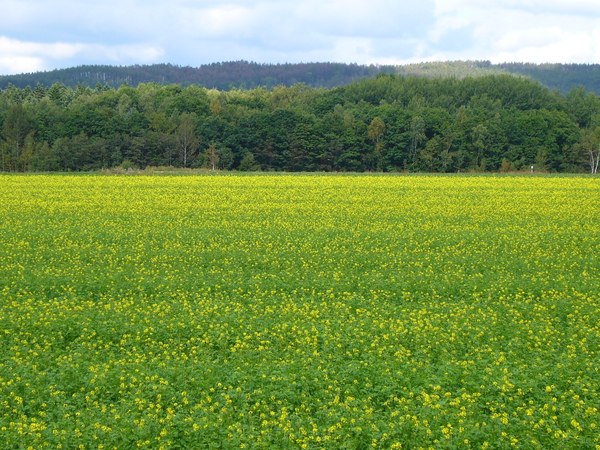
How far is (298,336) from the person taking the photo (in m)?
13.1

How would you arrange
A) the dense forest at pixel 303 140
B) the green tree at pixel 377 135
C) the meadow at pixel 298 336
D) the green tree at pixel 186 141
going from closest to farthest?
1. the meadow at pixel 298 336
2. the dense forest at pixel 303 140
3. the green tree at pixel 186 141
4. the green tree at pixel 377 135

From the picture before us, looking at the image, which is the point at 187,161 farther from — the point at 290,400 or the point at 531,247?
the point at 290,400

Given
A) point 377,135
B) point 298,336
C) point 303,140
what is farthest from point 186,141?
point 298,336

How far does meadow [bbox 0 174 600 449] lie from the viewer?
9234 mm

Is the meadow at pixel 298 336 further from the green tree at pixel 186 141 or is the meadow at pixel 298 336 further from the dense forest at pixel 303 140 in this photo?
the green tree at pixel 186 141

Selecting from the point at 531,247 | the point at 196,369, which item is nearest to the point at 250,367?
the point at 196,369

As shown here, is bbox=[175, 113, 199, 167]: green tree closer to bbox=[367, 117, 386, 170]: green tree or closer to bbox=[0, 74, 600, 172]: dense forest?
bbox=[0, 74, 600, 172]: dense forest

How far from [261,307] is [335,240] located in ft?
31.7

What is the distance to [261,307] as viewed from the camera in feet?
50.0

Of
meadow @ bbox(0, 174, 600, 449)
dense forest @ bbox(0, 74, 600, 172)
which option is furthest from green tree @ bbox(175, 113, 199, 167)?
meadow @ bbox(0, 174, 600, 449)

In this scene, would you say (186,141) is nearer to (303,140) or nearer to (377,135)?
(303,140)

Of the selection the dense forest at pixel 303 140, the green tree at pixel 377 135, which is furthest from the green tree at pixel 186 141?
the green tree at pixel 377 135

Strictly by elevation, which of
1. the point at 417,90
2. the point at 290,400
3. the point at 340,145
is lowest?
the point at 290,400

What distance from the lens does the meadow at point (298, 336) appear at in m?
9.23
